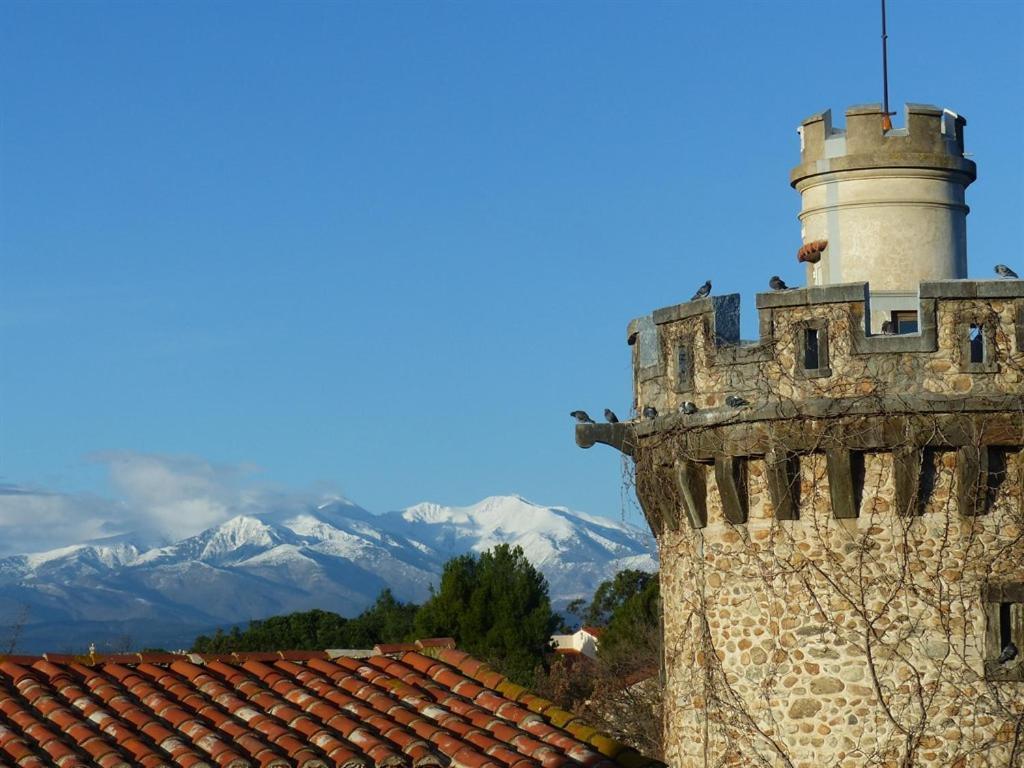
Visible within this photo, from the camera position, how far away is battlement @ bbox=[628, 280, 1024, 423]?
1688 cm

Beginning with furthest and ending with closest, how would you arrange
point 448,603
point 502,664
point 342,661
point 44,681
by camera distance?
Result: point 448,603, point 502,664, point 342,661, point 44,681

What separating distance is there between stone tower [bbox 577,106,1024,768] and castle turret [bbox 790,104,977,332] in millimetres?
414

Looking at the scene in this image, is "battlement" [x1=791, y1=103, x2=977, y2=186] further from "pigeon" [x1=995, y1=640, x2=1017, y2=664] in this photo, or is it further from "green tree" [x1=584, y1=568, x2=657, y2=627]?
"green tree" [x1=584, y1=568, x2=657, y2=627]

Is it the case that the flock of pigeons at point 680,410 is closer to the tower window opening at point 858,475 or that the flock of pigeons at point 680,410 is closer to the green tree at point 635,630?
the tower window opening at point 858,475

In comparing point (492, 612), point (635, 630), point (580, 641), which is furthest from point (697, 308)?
point (580, 641)

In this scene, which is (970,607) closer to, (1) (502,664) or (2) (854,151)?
(2) (854,151)

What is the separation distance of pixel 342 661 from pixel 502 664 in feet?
114

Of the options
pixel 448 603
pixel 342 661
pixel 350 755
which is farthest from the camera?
pixel 448 603

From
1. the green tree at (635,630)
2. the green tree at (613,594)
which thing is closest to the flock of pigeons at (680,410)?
the green tree at (635,630)

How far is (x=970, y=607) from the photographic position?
16.9 meters

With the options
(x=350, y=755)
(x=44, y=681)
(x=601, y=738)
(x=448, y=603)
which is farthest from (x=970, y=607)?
(x=448, y=603)

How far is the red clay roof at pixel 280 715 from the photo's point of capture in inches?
591

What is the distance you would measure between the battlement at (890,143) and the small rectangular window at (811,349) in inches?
79.5

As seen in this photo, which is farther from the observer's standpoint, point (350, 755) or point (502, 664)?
point (502, 664)
